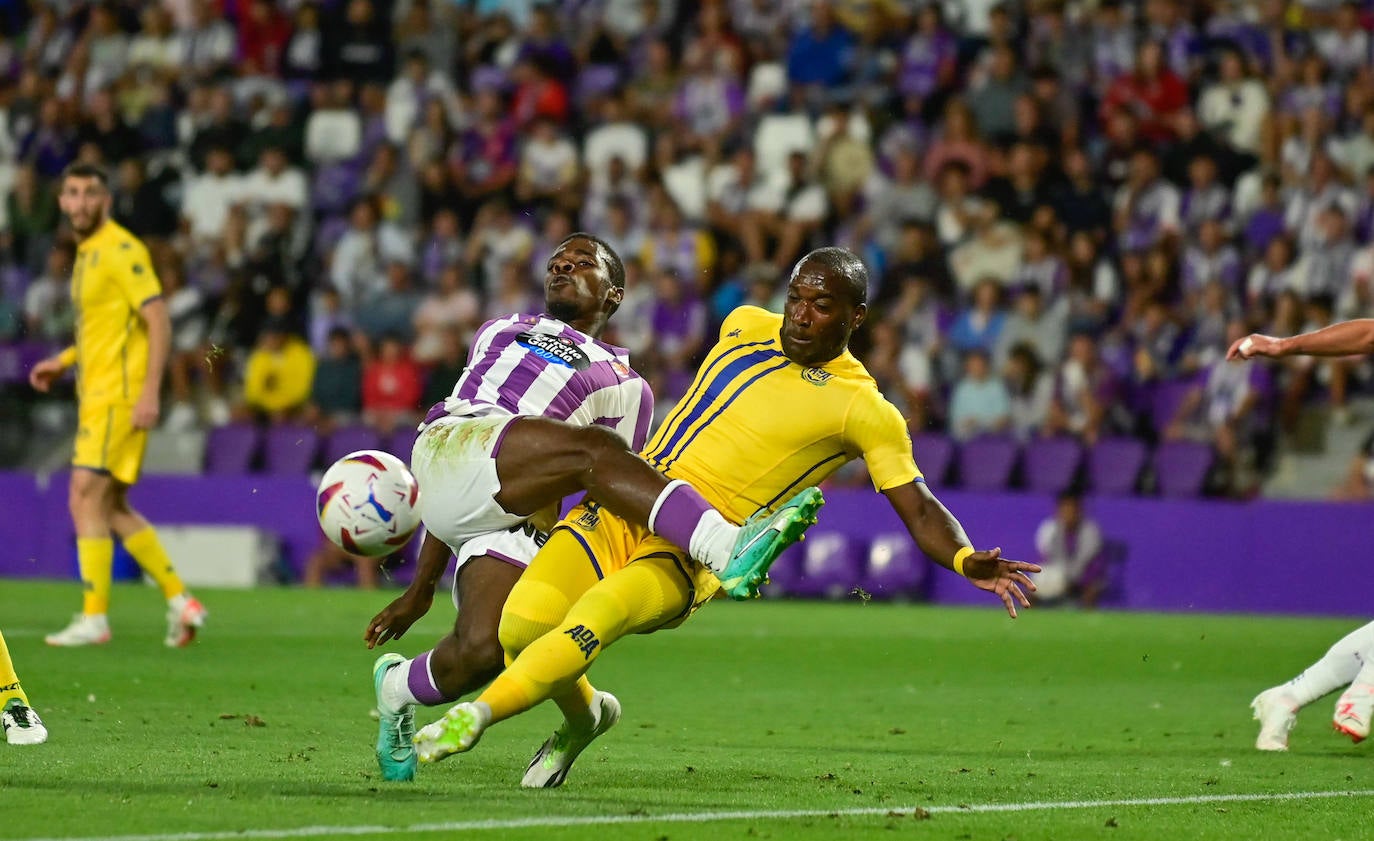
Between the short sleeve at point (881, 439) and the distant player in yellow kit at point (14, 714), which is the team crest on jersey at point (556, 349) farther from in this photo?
the distant player in yellow kit at point (14, 714)

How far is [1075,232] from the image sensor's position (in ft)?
61.5

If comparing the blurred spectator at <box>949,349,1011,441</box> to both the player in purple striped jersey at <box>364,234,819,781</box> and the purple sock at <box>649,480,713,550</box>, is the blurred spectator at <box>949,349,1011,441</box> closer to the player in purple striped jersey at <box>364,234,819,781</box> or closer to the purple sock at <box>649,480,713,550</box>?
the player in purple striped jersey at <box>364,234,819,781</box>

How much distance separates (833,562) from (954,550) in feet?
37.0

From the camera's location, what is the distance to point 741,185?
20.1 metres

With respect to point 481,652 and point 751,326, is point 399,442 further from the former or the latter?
point 481,652

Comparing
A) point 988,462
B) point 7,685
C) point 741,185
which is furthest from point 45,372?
point 741,185

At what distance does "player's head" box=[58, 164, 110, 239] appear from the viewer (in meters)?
11.8

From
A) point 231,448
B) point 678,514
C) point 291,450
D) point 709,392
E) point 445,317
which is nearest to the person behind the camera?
point 678,514

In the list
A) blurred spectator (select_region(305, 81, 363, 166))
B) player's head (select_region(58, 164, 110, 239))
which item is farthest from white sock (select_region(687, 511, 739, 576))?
blurred spectator (select_region(305, 81, 363, 166))

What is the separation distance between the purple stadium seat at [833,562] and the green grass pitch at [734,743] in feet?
9.11

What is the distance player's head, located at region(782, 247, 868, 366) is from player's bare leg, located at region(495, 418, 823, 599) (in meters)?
0.75

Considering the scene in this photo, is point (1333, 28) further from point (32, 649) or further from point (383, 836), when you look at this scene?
point (383, 836)

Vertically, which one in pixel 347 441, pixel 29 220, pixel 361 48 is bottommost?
pixel 347 441

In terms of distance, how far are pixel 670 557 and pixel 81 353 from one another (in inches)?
263
